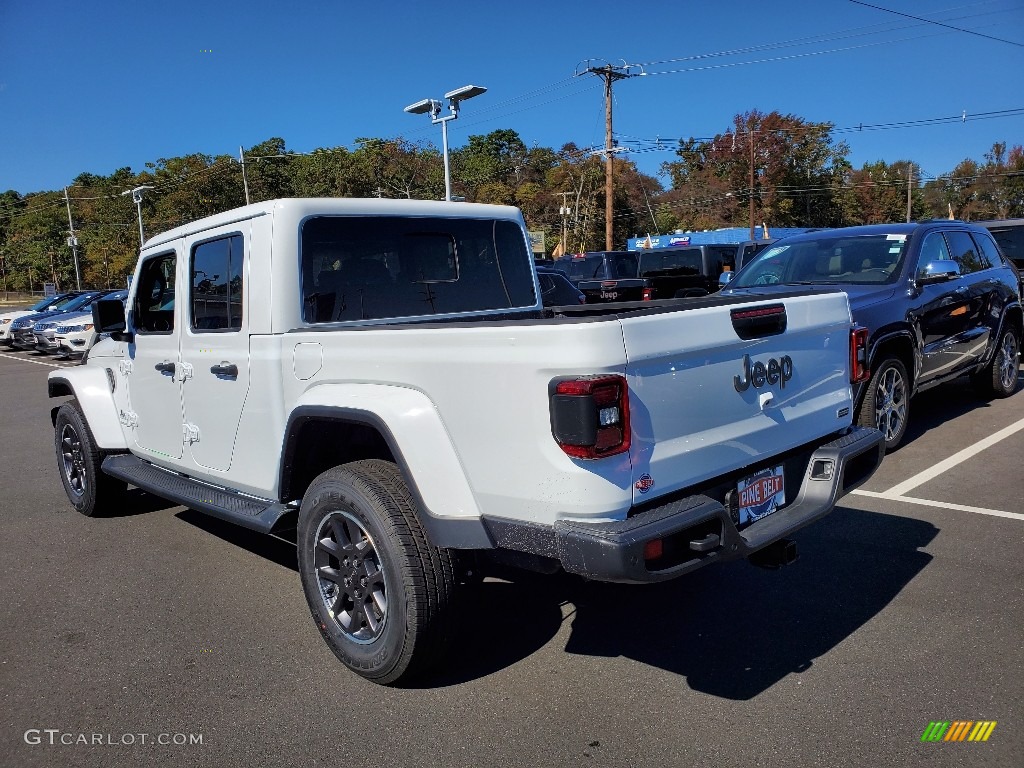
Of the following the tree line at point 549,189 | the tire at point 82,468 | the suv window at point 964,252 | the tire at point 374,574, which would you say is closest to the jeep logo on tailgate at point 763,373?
the tire at point 374,574

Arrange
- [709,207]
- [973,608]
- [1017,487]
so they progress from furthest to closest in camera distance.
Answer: [709,207] → [1017,487] → [973,608]

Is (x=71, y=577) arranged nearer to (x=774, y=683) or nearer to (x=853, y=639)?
(x=774, y=683)

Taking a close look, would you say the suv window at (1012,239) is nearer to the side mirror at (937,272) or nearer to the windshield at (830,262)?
the windshield at (830,262)

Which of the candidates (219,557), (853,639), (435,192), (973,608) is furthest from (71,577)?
(435,192)

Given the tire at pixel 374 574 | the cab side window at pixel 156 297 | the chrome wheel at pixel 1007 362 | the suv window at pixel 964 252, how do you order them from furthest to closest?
the chrome wheel at pixel 1007 362, the suv window at pixel 964 252, the cab side window at pixel 156 297, the tire at pixel 374 574

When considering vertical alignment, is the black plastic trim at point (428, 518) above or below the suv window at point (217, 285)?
below

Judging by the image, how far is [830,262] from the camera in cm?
743

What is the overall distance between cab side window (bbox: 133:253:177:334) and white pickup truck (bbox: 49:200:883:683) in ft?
0.10

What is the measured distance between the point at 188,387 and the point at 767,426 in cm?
304

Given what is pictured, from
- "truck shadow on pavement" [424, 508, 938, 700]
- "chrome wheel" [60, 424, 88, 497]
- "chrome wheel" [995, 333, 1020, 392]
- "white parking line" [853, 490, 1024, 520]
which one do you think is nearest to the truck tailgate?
"truck shadow on pavement" [424, 508, 938, 700]

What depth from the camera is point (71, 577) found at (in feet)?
15.5

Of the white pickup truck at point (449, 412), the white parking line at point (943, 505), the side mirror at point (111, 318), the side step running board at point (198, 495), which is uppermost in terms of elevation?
the side mirror at point (111, 318)

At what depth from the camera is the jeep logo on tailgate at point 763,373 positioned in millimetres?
3098

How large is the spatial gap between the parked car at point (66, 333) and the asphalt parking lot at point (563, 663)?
1480 cm
